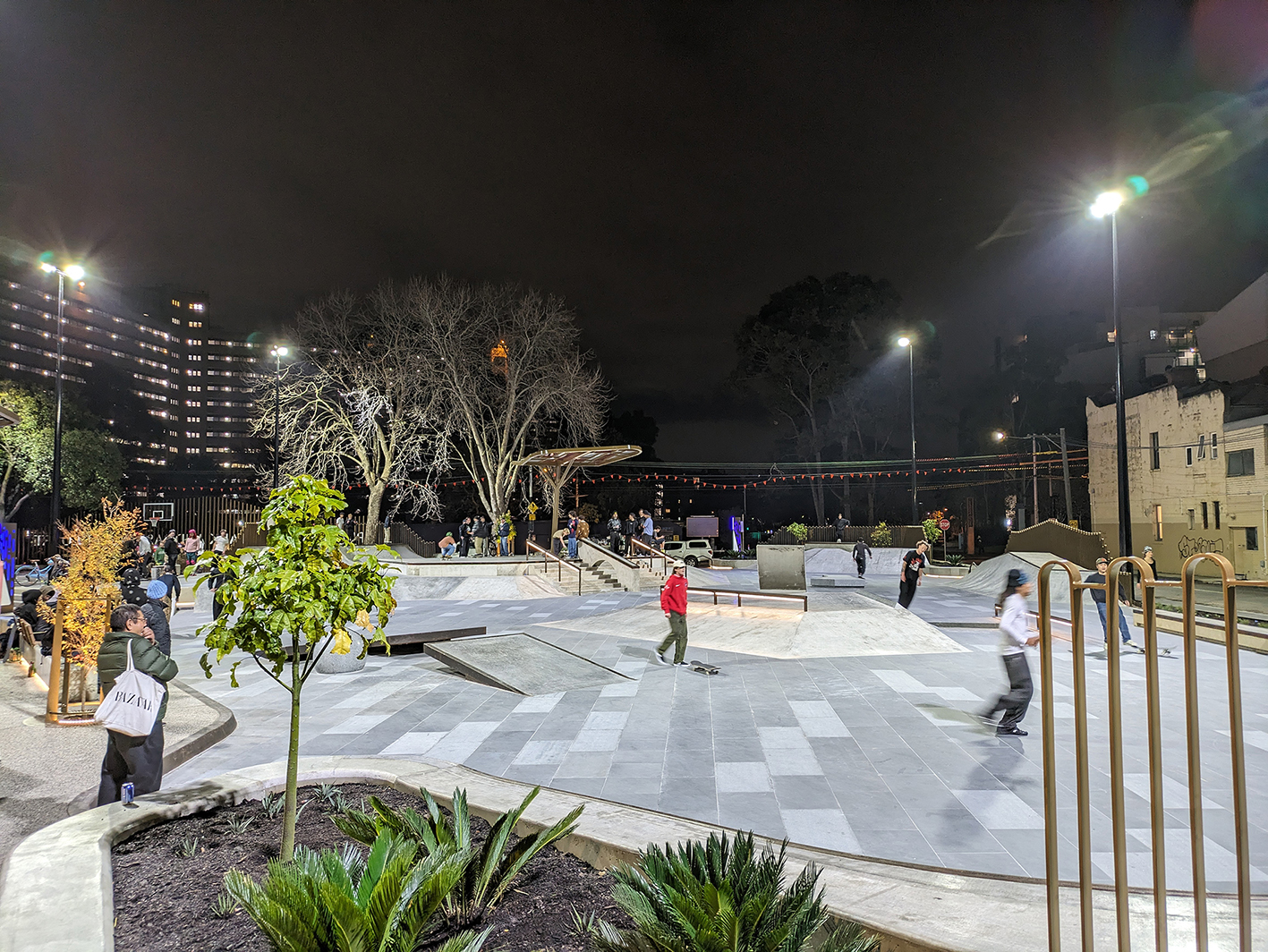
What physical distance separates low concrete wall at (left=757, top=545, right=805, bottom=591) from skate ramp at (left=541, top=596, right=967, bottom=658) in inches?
166

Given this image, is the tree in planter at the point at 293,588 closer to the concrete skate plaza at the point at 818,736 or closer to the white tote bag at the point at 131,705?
the white tote bag at the point at 131,705

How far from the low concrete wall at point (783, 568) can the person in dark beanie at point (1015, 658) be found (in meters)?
11.7

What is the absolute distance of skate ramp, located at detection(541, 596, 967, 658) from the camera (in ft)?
39.0

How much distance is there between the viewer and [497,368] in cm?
3000

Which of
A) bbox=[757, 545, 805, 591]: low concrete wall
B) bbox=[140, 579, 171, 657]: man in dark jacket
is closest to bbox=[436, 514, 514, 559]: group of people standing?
bbox=[757, 545, 805, 591]: low concrete wall

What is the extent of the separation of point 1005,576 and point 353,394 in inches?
975

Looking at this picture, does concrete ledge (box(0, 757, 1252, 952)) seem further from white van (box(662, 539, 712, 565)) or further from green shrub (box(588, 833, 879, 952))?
white van (box(662, 539, 712, 565))

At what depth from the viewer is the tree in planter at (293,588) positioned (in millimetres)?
3559

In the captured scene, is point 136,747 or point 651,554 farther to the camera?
point 651,554

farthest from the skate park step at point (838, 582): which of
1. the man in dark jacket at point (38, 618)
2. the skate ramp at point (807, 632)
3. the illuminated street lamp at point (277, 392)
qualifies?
the illuminated street lamp at point (277, 392)

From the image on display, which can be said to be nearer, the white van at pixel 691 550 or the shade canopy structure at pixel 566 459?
the shade canopy structure at pixel 566 459

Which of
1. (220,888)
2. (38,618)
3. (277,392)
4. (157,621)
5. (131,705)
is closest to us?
(220,888)

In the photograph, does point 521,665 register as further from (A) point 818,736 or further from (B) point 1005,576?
(B) point 1005,576

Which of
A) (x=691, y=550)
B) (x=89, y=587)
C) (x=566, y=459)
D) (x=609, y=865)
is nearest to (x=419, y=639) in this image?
(x=89, y=587)
